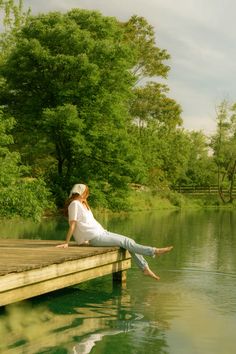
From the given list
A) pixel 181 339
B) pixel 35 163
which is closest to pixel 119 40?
pixel 35 163

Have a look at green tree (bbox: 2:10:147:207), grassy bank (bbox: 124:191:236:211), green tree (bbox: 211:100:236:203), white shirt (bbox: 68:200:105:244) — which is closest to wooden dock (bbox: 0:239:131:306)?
white shirt (bbox: 68:200:105:244)

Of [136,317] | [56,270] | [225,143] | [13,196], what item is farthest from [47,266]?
[225,143]

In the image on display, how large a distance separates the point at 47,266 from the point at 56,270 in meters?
0.30

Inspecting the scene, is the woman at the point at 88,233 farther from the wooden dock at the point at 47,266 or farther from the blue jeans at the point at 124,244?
the wooden dock at the point at 47,266

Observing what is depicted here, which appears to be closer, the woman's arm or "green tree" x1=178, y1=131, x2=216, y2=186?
the woman's arm

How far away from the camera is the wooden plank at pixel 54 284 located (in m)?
7.13

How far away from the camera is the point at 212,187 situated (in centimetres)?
5997

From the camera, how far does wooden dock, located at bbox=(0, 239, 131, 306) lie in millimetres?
7168

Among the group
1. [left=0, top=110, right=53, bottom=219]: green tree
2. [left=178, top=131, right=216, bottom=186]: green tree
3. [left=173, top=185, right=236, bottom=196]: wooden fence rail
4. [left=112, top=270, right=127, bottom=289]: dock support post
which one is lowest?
[left=112, top=270, right=127, bottom=289]: dock support post

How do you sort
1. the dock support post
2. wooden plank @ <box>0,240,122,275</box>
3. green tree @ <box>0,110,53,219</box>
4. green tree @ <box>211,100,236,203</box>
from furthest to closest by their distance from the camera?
green tree @ <box>211,100,236,203</box>, green tree @ <box>0,110,53,219</box>, the dock support post, wooden plank @ <box>0,240,122,275</box>

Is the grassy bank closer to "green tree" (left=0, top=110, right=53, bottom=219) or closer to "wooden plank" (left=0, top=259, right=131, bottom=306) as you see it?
"green tree" (left=0, top=110, right=53, bottom=219)

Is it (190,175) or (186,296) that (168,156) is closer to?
(190,175)

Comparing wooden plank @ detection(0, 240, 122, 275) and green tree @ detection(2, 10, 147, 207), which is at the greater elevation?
green tree @ detection(2, 10, 147, 207)

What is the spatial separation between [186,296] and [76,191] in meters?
2.58
